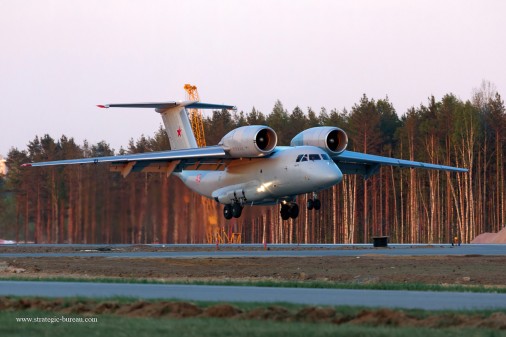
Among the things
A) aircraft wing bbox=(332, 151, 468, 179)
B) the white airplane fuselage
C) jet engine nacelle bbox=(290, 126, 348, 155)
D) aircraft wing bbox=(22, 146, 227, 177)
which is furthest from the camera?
aircraft wing bbox=(332, 151, 468, 179)

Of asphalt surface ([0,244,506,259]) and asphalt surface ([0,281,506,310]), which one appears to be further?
asphalt surface ([0,244,506,259])

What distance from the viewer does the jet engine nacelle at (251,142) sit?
4372 cm

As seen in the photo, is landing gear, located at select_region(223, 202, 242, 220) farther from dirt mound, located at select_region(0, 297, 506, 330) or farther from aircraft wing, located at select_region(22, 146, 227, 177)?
dirt mound, located at select_region(0, 297, 506, 330)

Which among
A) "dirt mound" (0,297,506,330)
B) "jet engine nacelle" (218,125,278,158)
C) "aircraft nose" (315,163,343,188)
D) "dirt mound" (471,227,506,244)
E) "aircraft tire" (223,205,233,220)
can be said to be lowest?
"dirt mound" (0,297,506,330)

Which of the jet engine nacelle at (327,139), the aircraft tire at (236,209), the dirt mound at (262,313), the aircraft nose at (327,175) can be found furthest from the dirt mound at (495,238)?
the dirt mound at (262,313)

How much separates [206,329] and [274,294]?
588cm

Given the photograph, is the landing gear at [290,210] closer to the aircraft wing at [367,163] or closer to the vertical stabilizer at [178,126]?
the aircraft wing at [367,163]

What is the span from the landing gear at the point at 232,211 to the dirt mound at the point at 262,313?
30225 mm

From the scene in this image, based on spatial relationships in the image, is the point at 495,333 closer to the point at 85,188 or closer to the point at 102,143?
the point at 85,188

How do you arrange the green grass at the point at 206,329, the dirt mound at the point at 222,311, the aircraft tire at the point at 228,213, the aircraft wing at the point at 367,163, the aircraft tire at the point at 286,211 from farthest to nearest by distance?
the aircraft wing at the point at 367,163 < the aircraft tire at the point at 228,213 < the aircraft tire at the point at 286,211 < the dirt mound at the point at 222,311 < the green grass at the point at 206,329

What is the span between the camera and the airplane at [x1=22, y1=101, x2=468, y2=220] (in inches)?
1673

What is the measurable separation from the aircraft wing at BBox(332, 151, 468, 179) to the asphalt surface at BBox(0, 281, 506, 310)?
2784 centimetres

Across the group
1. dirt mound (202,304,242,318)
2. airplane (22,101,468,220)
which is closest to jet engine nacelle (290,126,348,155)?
airplane (22,101,468,220)

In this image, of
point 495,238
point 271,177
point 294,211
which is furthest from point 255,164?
point 495,238
